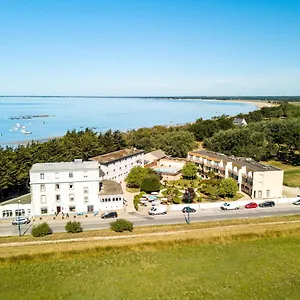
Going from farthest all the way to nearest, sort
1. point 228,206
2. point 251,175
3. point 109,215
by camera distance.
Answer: point 251,175
point 228,206
point 109,215

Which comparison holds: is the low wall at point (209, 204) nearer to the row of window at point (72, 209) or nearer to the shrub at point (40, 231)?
the row of window at point (72, 209)

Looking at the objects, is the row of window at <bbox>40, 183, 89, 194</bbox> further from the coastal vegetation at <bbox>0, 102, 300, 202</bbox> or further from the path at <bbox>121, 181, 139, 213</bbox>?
the coastal vegetation at <bbox>0, 102, 300, 202</bbox>

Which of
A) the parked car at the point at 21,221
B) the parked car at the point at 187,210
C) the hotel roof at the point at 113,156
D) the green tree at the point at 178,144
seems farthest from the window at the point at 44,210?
the green tree at the point at 178,144

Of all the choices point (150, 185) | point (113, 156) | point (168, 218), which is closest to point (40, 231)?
point (168, 218)

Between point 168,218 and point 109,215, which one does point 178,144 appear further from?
point 109,215

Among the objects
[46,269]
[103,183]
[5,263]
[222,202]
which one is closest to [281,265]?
[222,202]

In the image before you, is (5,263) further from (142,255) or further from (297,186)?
(297,186)
